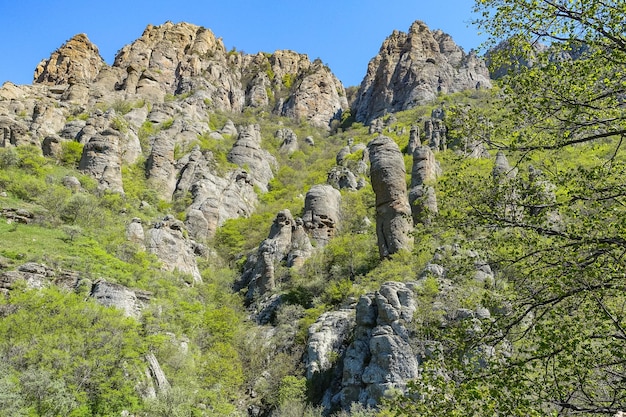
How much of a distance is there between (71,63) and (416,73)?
6755cm

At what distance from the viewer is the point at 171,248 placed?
32.2m

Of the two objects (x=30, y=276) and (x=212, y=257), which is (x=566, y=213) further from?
(x=212, y=257)

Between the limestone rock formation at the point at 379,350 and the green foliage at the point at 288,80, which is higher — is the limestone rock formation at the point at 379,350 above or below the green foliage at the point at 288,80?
below

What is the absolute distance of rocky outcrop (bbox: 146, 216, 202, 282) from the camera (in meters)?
31.2

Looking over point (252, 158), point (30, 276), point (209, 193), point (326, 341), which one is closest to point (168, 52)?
point (252, 158)

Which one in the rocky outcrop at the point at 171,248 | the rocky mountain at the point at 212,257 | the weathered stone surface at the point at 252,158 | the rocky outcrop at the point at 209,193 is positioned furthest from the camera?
the weathered stone surface at the point at 252,158

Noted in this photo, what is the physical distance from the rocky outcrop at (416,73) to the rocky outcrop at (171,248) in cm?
6244

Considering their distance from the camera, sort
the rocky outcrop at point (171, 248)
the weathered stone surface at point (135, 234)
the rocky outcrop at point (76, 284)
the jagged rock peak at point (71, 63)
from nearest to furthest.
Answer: the rocky outcrop at point (76, 284)
the weathered stone surface at point (135, 234)
the rocky outcrop at point (171, 248)
the jagged rock peak at point (71, 63)

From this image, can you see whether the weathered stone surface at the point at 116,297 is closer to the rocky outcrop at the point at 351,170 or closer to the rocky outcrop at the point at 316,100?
the rocky outcrop at the point at 351,170

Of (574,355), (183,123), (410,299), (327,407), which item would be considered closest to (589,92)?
(574,355)

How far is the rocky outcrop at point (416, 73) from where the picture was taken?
88963mm

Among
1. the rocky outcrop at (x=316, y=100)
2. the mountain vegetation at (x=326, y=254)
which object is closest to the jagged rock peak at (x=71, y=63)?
the mountain vegetation at (x=326, y=254)

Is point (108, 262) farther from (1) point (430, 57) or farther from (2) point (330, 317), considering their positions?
(1) point (430, 57)

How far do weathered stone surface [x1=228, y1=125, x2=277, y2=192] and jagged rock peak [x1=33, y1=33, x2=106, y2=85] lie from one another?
35.9 metres
